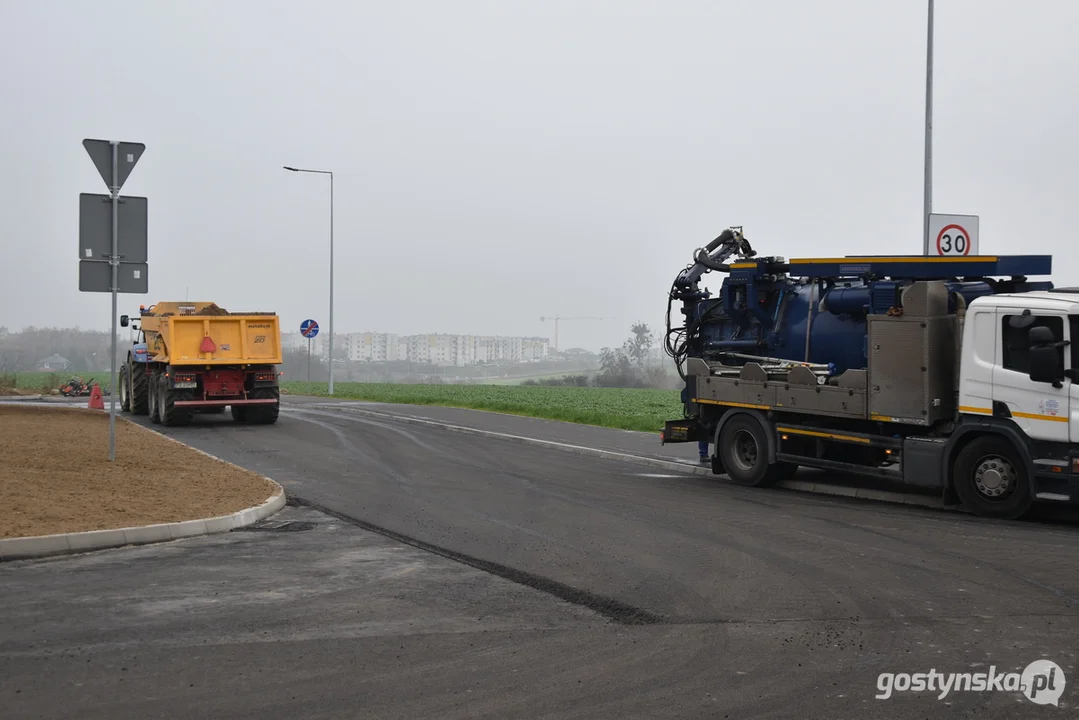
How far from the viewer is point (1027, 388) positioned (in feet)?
38.9

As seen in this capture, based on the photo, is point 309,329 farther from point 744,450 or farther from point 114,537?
point 114,537

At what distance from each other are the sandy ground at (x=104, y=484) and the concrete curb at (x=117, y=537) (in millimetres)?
213

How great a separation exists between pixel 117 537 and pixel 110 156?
617 centimetres

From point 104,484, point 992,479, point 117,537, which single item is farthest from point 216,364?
point 992,479

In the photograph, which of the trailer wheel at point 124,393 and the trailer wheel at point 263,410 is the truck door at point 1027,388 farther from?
the trailer wheel at point 124,393

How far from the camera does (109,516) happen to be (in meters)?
10.3

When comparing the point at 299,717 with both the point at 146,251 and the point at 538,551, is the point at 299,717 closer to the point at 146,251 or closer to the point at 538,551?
the point at 538,551

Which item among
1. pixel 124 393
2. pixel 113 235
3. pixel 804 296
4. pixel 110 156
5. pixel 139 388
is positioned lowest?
pixel 124 393

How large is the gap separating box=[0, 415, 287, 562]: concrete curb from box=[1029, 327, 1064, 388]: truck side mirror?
831cm

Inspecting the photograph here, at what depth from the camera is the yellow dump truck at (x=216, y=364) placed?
78.6 ft

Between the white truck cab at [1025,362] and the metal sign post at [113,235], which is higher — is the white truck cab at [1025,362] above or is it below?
below

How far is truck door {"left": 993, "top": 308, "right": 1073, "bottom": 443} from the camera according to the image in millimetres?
11586

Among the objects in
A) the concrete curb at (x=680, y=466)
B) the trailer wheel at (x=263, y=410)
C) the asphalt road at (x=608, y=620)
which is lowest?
the asphalt road at (x=608, y=620)

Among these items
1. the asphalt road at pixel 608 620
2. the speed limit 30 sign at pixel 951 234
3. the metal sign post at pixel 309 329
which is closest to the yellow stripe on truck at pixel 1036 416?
the asphalt road at pixel 608 620
